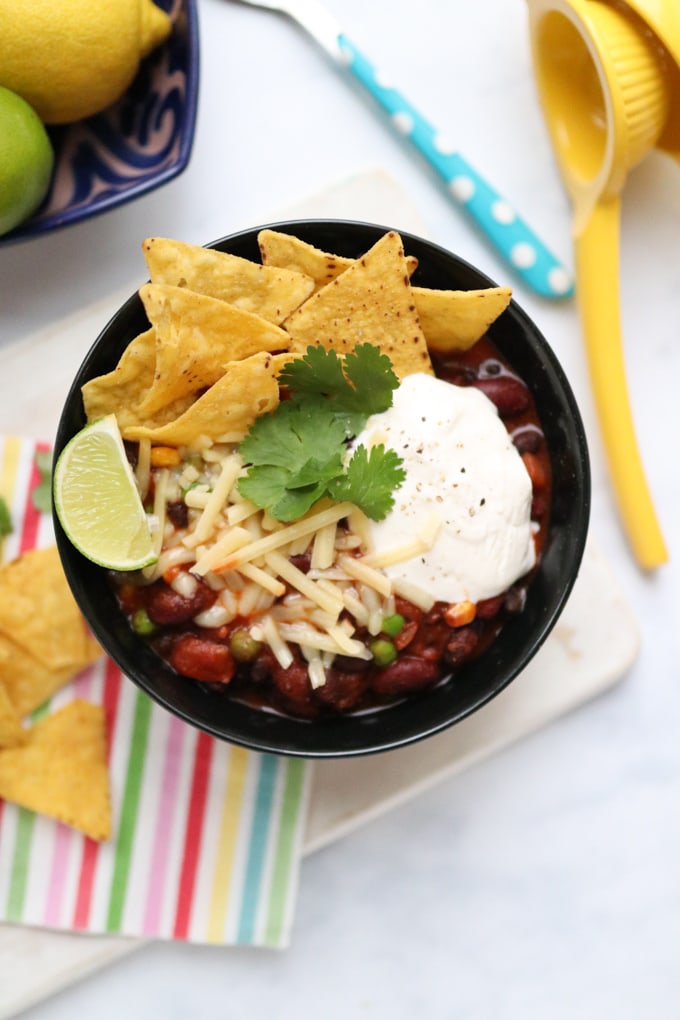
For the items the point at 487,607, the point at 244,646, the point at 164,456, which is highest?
the point at 164,456

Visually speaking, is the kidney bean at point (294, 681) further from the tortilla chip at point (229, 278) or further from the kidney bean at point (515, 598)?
the tortilla chip at point (229, 278)


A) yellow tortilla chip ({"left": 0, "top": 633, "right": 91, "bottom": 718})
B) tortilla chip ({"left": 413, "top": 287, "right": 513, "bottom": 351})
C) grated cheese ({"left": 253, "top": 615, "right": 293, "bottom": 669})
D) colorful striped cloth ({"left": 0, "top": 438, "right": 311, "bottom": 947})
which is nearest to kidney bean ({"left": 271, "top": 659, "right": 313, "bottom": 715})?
grated cheese ({"left": 253, "top": 615, "right": 293, "bottom": 669})

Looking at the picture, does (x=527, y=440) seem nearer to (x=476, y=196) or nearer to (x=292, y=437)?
(x=292, y=437)

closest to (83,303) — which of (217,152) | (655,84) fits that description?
(217,152)

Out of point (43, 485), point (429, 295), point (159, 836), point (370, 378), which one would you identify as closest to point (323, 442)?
point (370, 378)

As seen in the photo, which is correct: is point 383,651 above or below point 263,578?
below
